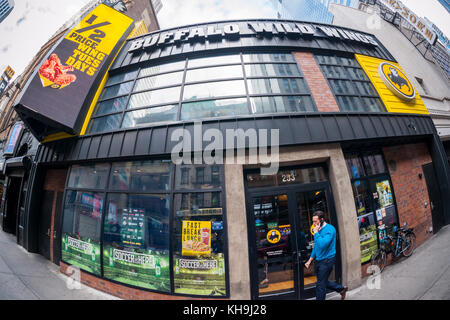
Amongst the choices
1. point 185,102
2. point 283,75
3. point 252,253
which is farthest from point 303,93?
point 252,253

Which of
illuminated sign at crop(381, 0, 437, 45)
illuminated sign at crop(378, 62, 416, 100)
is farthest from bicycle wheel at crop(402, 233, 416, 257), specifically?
illuminated sign at crop(381, 0, 437, 45)

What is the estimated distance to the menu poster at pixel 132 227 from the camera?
4.26 metres

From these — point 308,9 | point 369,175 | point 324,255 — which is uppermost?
point 308,9

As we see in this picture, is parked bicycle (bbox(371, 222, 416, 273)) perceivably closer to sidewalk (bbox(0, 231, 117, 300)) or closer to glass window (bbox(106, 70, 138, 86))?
sidewalk (bbox(0, 231, 117, 300))

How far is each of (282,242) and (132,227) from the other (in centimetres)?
416

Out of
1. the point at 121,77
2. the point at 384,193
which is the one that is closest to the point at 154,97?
the point at 121,77

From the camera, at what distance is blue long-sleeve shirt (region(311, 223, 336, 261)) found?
11.1 ft

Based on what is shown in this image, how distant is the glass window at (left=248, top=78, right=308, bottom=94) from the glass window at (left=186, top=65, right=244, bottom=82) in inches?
25.7

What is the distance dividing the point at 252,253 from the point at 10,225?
47.8ft

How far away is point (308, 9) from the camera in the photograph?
6681 cm

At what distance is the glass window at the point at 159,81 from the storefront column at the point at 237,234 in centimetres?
397

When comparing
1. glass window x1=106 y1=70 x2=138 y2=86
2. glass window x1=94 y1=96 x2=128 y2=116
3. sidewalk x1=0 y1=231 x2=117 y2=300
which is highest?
glass window x1=106 y1=70 x2=138 y2=86

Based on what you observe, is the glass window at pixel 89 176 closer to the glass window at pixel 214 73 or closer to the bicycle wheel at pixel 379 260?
the glass window at pixel 214 73

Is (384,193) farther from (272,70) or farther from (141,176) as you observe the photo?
(141,176)
